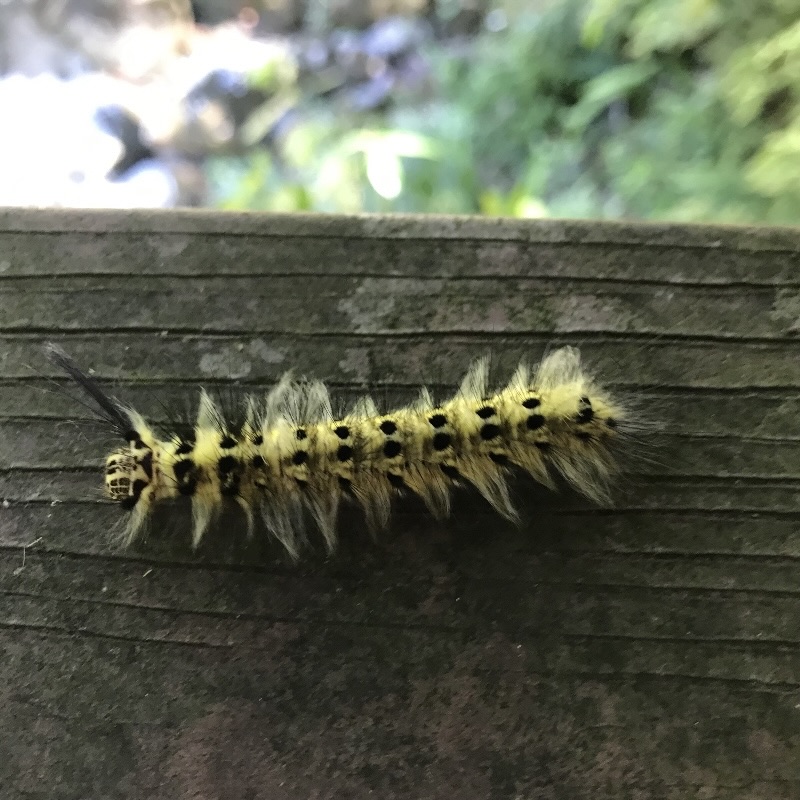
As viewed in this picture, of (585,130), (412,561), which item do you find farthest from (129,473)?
(585,130)

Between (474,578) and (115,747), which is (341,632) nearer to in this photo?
(474,578)

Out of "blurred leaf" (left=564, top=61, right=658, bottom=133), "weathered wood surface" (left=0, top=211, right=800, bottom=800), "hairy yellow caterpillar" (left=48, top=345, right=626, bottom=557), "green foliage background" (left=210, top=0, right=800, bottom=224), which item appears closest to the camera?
"weathered wood surface" (left=0, top=211, right=800, bottom=800)

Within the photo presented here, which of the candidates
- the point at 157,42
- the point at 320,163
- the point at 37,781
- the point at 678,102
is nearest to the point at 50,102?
the point at 157,42

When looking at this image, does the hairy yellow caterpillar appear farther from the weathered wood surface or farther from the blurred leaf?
the blurred leaf

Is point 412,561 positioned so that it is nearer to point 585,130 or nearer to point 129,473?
point 129,473

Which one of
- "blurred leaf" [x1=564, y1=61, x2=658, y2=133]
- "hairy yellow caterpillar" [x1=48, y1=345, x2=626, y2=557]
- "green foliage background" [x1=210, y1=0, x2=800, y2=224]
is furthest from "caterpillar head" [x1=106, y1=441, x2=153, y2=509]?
"blurred leaf" [x1=564, y1=61, x2=658, y2=133]

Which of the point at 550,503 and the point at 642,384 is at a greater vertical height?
the point at 642,384

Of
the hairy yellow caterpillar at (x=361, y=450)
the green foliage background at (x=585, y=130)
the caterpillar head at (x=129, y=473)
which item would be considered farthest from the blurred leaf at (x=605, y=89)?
the caterpillar head at (x=129, y=473)
